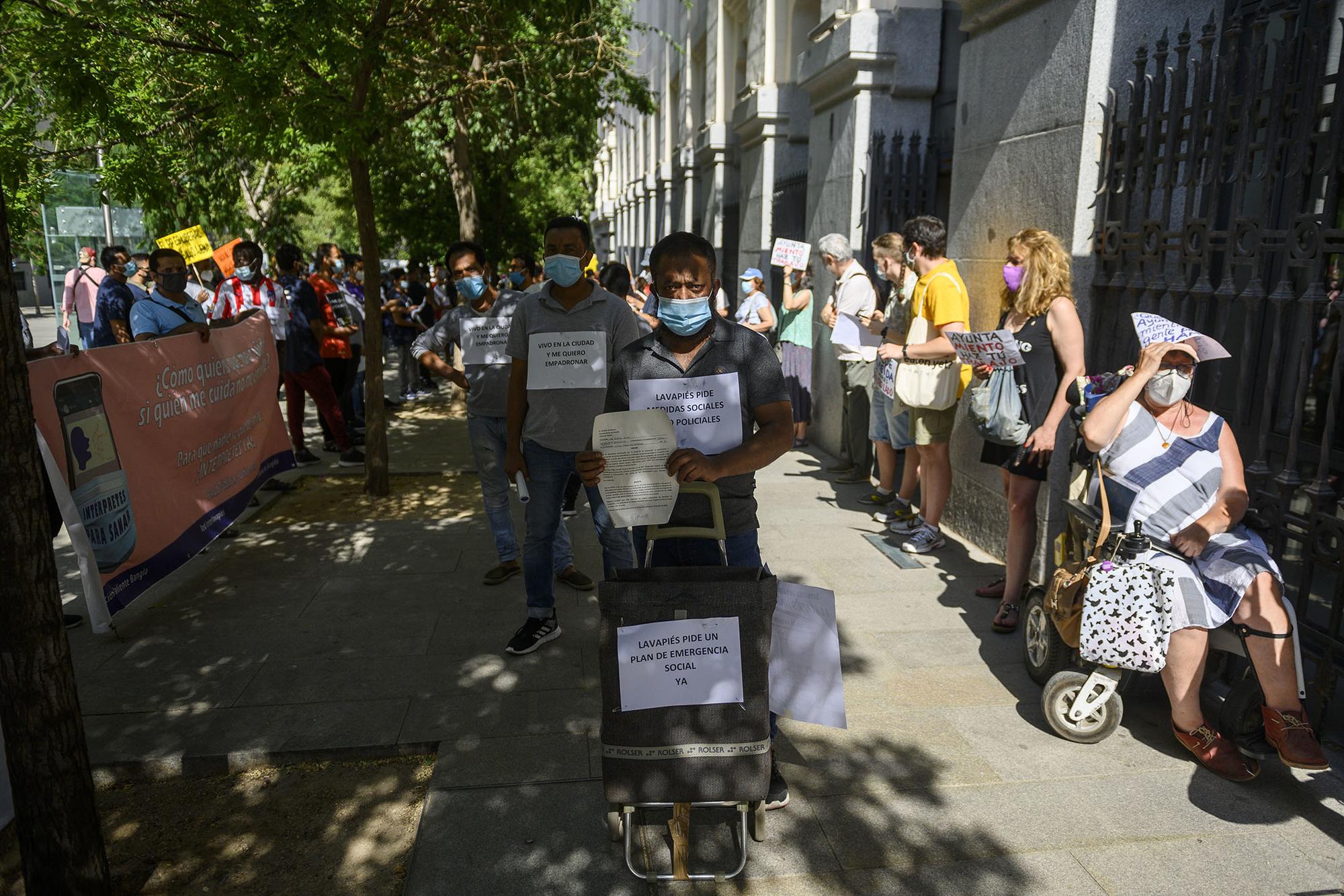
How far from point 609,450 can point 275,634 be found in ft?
9.98

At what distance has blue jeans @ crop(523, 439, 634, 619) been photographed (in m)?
4.80

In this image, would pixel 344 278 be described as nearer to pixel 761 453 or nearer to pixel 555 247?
pixel 555 247

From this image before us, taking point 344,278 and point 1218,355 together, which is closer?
point 1218,355

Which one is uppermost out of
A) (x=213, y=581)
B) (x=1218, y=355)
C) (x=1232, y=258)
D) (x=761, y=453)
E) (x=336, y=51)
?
(x=336, y=51)

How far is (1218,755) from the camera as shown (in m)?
3.70

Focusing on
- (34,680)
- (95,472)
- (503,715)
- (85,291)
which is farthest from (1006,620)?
(85,291)

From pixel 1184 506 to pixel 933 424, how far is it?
2499 mm

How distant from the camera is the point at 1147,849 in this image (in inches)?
129

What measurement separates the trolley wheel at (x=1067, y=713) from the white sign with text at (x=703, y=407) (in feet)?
5.92

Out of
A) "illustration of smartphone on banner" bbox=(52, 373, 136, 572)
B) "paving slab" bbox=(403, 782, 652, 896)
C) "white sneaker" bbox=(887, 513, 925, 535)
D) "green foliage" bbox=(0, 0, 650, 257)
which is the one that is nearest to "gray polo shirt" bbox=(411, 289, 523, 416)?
"illustration of smartphone on banner" bbox=(52, 373, 136, 572)

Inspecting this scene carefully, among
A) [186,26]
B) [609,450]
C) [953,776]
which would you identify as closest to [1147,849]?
[953,776]

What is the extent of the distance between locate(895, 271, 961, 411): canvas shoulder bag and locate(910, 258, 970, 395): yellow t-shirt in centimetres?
1

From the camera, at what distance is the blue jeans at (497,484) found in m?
5.71

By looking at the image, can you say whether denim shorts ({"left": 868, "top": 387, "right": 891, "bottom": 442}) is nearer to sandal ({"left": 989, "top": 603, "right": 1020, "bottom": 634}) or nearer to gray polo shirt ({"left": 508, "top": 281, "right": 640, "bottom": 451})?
sandal ({"left": 989, "top": 603, "right": 1020, "bottom": 634})
